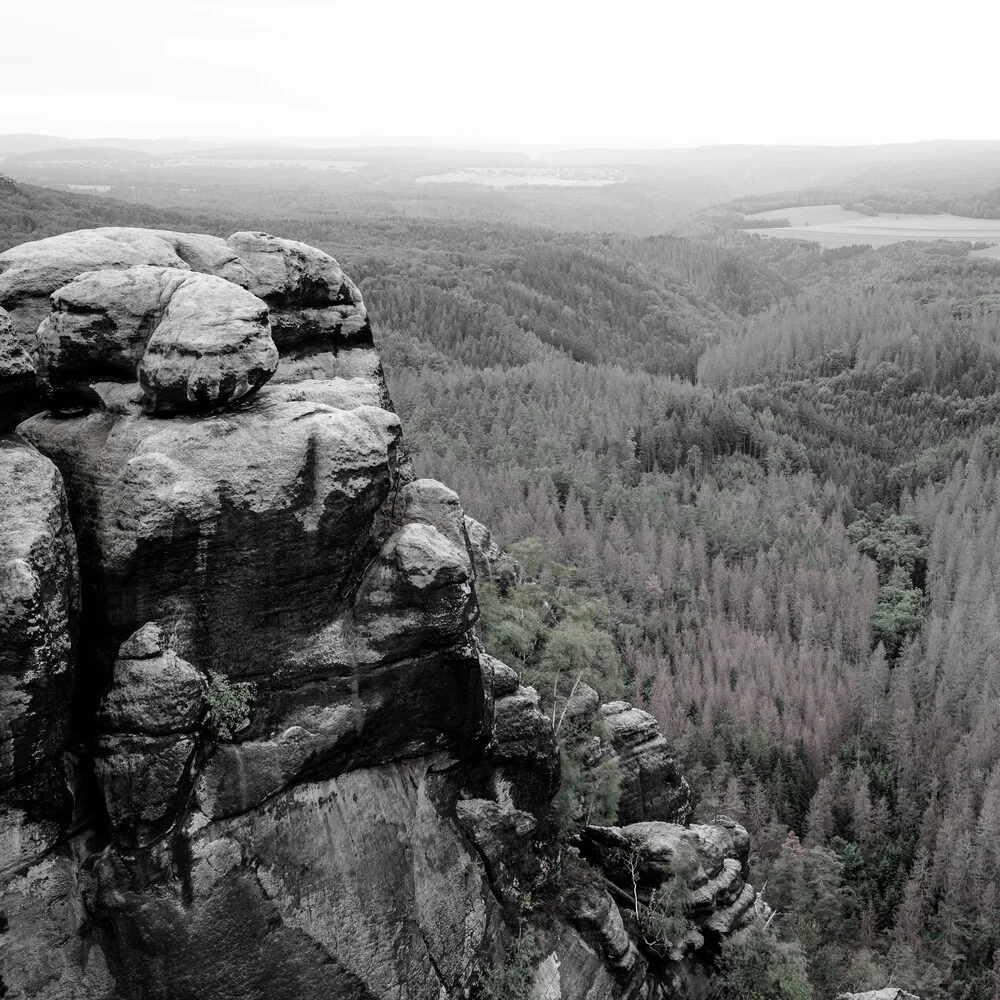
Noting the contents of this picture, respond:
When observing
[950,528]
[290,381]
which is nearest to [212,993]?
[290,381]

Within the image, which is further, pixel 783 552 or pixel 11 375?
pixel 783 552

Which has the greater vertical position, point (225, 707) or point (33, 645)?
point (33, 645)

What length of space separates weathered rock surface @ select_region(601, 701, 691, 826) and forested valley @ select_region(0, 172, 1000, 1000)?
79.7 inches

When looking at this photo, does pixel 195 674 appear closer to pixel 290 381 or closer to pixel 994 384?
pixel 290 381

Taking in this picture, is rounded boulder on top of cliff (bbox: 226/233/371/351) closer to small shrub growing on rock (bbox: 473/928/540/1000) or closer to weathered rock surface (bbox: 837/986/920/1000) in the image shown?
small shrub growing on rock (bbox: 473/928/540/1000)

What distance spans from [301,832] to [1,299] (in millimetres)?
11739

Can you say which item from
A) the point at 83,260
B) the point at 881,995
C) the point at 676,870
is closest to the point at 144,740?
the point at 83,260

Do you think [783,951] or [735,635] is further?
[735,635]

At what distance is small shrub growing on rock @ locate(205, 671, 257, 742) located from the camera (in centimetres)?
1566

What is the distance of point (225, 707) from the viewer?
51.5 feet

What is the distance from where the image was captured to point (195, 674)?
15375 millimetres

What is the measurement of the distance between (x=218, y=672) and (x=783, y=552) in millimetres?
72233

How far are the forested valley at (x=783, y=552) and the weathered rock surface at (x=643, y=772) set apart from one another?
6.64 ft

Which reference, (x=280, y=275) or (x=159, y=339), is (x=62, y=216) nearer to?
(x=280, y=275)
